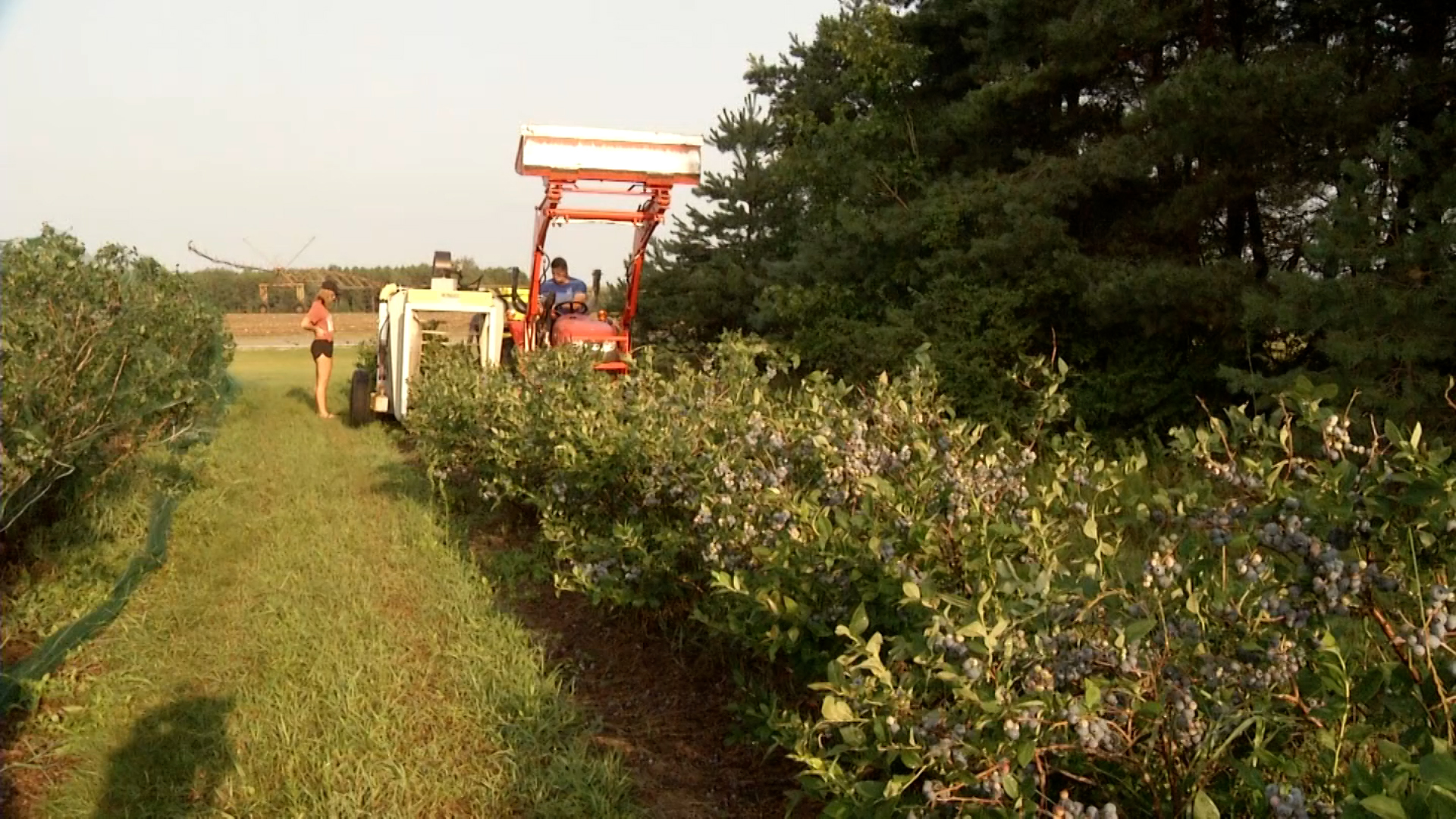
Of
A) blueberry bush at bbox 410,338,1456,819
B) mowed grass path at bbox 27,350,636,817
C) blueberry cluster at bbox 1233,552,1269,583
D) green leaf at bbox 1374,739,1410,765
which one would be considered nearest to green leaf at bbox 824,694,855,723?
blueberry bush at bbox 410,338,1456,819

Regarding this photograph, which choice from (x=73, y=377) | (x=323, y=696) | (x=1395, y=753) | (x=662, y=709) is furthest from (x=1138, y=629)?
(x=73, y=377)

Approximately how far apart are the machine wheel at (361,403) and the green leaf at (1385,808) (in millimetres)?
13180

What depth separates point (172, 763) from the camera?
3908 millimetres

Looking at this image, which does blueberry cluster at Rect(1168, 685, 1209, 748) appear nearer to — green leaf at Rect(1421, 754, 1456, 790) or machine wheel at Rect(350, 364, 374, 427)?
green leaf at Rect(1421, 754, 1456, 790)

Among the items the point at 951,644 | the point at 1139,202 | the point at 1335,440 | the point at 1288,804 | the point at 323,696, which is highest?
the point at 1139,202

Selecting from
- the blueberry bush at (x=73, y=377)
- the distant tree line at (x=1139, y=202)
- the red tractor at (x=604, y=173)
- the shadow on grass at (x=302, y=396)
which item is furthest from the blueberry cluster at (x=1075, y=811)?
the shadow on grass at (x=302, y=396)

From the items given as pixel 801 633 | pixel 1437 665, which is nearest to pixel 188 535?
pixel 801 633

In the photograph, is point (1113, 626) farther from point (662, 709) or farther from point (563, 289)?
point (563, 289)

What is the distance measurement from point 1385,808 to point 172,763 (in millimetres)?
3893

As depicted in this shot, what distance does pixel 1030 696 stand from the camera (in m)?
2.03

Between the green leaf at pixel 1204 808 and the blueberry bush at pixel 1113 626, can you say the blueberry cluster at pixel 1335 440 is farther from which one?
the green leaf at pixel 1204 808

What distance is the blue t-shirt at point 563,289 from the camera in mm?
11188

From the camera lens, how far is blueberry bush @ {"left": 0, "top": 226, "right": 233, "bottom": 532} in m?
4.57

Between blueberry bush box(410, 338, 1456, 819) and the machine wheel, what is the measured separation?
11.0 m
